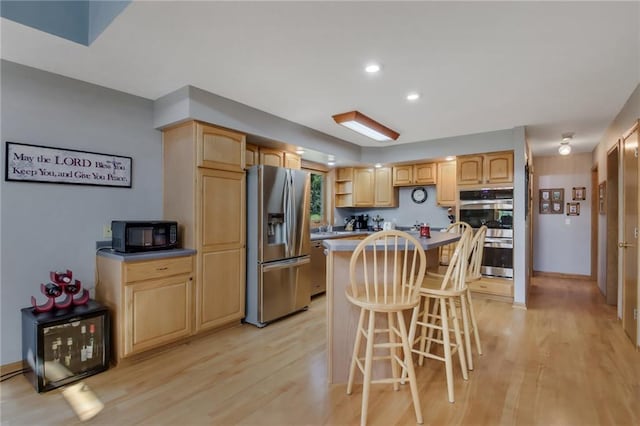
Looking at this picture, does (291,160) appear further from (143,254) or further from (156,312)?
(156,312)

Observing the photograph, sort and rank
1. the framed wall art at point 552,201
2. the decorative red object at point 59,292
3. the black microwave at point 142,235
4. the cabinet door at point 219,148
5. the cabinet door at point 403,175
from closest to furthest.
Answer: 1. the decorative red object at point 59,292
2. the black microwave at point 142,235
3. the cabinet door at point 219,148
4. the cabinet door at point 403,175
5. the framed wall art at point 552,201

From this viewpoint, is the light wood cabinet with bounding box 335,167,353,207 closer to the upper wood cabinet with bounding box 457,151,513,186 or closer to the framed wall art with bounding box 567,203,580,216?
the upper wood cabinet with bounding box 457,151,513,186

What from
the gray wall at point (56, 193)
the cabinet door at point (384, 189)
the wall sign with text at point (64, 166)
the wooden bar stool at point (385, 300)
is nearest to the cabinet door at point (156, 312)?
the gray wall at point (56, 193)

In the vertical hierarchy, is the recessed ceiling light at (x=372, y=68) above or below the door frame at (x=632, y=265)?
above

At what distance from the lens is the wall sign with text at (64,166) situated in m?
2.44

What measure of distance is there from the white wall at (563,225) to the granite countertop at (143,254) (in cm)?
627

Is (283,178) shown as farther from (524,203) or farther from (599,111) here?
(599,111)

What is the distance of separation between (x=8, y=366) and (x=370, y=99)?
367 cm

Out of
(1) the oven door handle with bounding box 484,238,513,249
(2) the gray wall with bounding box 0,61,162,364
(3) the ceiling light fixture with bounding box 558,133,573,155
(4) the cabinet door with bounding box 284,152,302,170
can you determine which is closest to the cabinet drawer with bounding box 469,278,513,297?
(1) the oven door handle with bounding box 484,238,513,249

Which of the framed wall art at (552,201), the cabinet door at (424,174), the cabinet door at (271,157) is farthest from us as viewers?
the framed wall art at (552,201)

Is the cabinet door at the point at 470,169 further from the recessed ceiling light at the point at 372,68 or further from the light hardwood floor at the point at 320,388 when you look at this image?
the recessed ceiling light at the point at 372,68

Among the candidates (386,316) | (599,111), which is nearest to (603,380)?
(386,316)

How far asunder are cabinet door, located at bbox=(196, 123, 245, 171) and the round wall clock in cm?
345

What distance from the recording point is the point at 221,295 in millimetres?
3283
